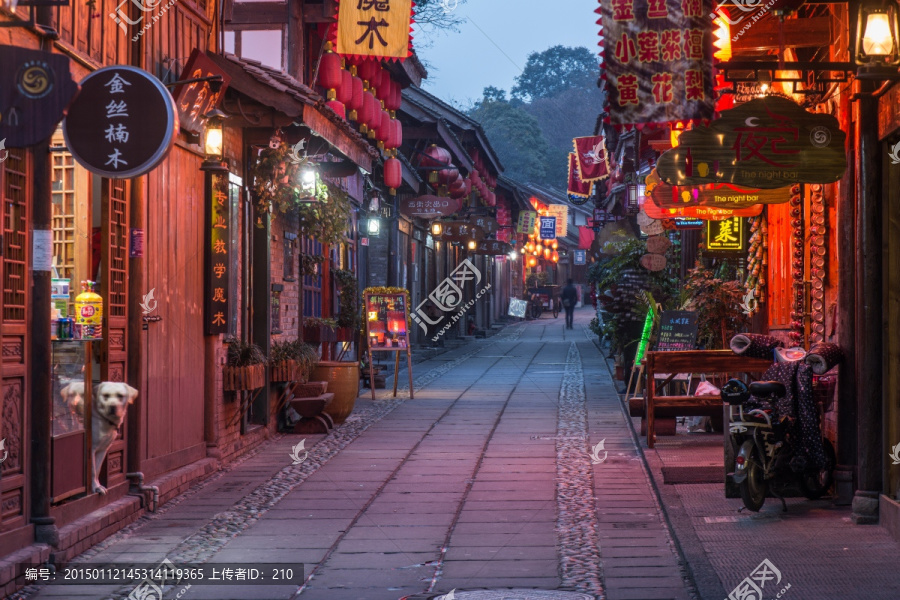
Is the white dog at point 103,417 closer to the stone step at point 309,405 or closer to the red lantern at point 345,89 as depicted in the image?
the stone step at point 309,405

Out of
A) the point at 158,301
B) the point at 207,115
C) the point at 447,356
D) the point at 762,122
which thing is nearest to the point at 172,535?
the point at 158,301

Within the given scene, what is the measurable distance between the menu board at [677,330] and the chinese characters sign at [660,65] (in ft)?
17.1

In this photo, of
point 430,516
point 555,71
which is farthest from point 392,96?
point 555,71

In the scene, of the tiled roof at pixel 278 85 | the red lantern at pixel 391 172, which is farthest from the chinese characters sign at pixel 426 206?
the tiled roof at pixel 278 85

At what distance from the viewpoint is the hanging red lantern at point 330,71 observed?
14.8 meters

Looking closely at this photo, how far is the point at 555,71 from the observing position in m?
112

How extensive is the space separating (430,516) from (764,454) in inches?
94.3

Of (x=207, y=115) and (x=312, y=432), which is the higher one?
(x=207, y=115)

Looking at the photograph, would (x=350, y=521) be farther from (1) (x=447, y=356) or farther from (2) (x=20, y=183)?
(1) (x=447, y=356)

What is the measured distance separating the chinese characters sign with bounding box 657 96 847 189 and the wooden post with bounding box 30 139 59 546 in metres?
4.38

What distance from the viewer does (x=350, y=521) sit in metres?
7.77

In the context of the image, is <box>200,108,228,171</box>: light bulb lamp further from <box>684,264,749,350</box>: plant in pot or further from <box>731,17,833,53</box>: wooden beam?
<box>684,264,749,350</box>: plant in pot

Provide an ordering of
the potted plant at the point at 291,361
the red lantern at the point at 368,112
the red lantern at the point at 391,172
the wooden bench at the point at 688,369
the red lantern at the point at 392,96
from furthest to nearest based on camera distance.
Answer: the red lantern at the point at 391,172 < the red lantern at the point at 392,96 < the red lantern at the point at 368,112 < the potted plant at the point at 291,361 < the wooden bench at the point at 688,369

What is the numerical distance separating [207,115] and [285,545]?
4078 millimetres
